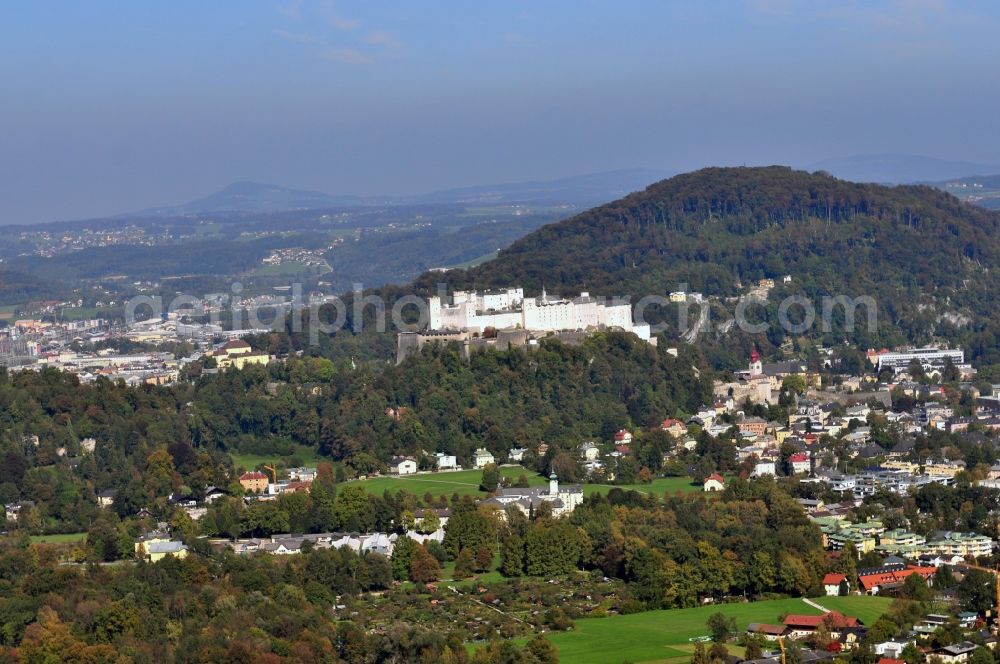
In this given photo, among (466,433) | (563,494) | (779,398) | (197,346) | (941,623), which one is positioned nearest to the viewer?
(941,623)

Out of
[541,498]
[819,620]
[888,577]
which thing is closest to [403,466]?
[541,498]

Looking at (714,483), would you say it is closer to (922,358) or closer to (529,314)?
(529,314)

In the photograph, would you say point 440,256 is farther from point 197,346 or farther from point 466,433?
point 466,433

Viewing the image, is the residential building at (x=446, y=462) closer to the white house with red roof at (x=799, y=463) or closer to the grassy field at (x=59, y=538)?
the white house with red roof at (x=799, y=463)

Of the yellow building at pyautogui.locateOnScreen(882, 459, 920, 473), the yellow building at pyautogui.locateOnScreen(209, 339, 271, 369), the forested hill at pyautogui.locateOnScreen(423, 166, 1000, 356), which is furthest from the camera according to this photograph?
the forested hill at pyautogui.locateOnScreen(423, 166, 1000, 356)

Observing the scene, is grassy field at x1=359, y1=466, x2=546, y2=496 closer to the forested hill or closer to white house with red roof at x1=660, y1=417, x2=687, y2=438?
white house with red roof at x1=660, y1=417, x2=687, y2=438

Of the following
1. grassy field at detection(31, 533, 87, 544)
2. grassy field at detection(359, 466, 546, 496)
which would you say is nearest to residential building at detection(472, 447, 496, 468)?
grassy field at detection(359, 466, 546, 496)

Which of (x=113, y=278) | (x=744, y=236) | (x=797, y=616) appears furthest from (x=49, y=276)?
(x=797, y=616)
